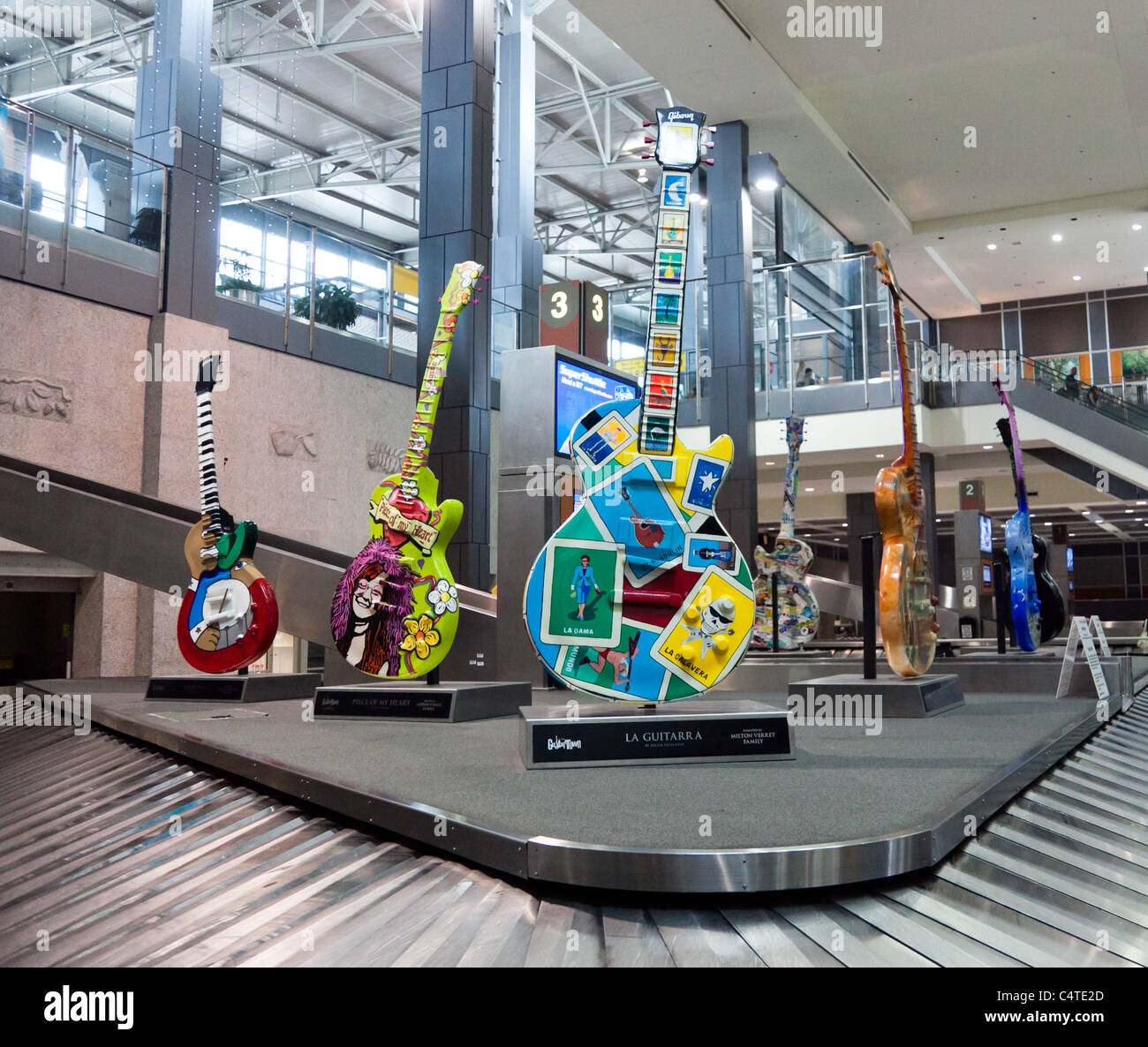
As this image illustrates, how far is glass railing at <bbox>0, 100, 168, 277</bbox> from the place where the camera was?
830 centimetres

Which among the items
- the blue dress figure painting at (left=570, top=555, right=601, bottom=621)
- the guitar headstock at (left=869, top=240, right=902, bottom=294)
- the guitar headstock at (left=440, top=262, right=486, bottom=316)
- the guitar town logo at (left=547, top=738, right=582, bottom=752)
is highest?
the guitar headstock at (left=869, top=240, right=902, bottom=294)

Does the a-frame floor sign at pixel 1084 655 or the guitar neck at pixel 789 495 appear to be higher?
the guitar neck at pixel 789 495

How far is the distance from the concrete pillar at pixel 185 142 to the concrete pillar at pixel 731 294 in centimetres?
526

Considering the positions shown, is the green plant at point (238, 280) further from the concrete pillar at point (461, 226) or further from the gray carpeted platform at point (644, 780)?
the gray carpeted platform at point (644, 780)

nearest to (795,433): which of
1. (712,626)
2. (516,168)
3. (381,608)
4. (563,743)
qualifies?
(381,608)

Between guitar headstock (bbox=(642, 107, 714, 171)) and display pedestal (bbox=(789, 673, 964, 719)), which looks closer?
guitar headstock (bbox=(642, 107, 714, 171))

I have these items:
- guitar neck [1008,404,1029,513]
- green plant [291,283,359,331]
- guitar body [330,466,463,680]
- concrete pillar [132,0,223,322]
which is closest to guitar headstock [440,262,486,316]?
guitar body [330,466,463,680]

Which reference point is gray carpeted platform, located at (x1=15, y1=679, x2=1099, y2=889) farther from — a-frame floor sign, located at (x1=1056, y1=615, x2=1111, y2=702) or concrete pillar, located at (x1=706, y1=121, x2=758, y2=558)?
concrete pillar, located at (x1=706, y1=121, x2=758, y2=558)

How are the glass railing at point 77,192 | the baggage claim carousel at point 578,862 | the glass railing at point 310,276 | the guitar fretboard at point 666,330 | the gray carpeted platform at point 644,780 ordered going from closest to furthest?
the baggage claim carousel at point 578,862 < the gray carpeted platform at point 644,780 < the guitar fretboard at point 666,330 < the glass railing at point 77,192 < the glass railing at point 310,276

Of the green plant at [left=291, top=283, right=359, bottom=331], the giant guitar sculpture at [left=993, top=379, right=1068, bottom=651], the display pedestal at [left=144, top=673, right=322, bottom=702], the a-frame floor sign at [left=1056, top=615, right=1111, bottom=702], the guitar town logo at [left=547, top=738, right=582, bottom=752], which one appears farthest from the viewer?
the green plant at [left=291, top=283, right=359, bottom=331]

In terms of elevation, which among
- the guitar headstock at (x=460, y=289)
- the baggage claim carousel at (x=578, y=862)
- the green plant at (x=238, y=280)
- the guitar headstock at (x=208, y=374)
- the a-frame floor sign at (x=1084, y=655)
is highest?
the green plant at (x=238, y=280)

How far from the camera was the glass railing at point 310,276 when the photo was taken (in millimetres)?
10297

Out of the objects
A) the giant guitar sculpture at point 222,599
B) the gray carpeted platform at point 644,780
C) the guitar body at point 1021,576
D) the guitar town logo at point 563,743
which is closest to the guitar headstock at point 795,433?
the guitar body at point 1021,576
